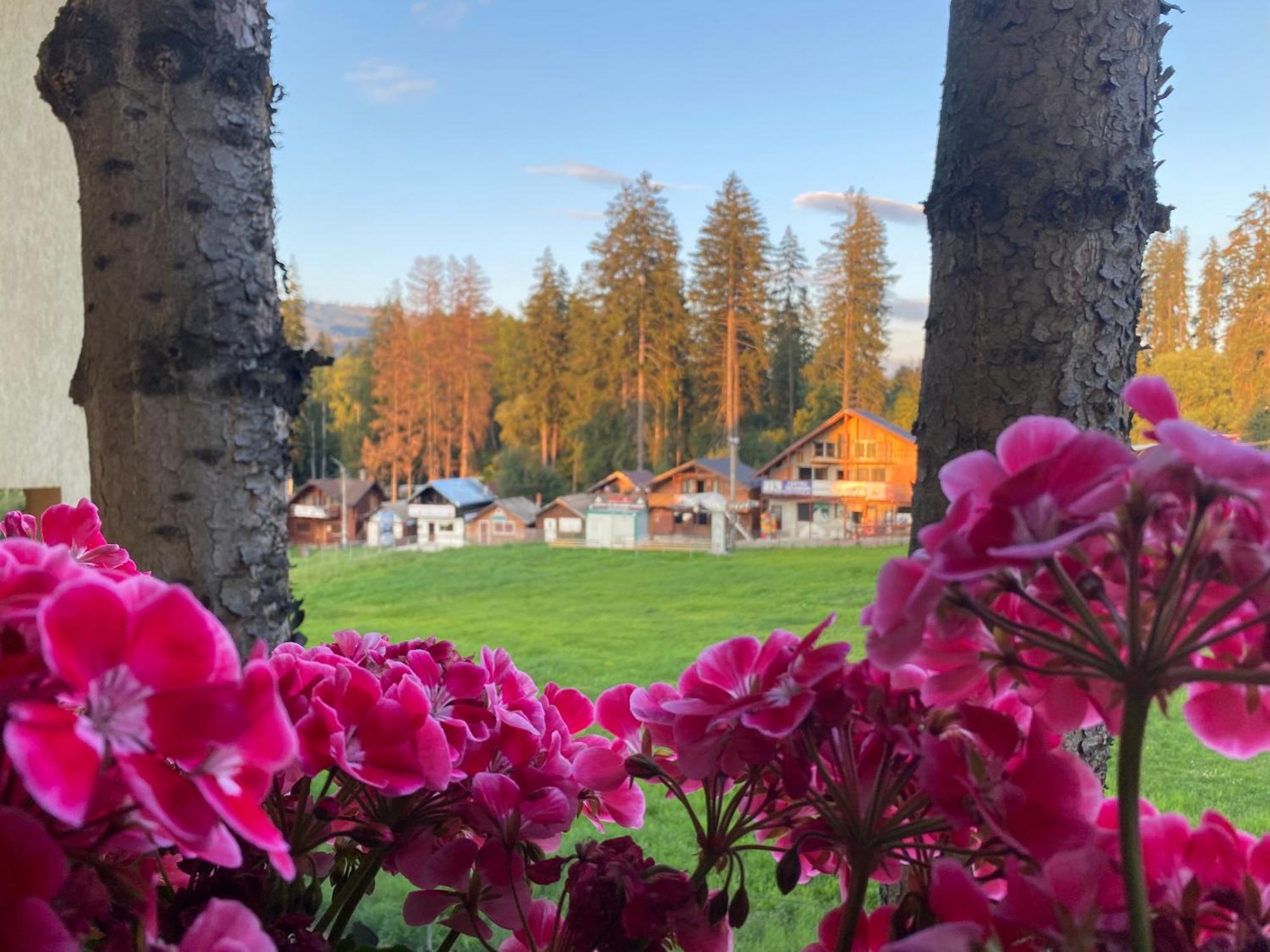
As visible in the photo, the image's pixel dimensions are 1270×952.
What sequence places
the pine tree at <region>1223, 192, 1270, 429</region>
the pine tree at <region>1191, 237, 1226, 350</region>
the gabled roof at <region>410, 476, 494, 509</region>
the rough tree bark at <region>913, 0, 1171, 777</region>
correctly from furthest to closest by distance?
the gabled roof at <region>410, 476, 494, 509</region>, the pine tree at <region>1191, 237, 1226, 350</region>, the pine tree at <region>1223, 192, 1270, 429</region>, the rough tree bark at <region>913, 0, 1171, 777</region>

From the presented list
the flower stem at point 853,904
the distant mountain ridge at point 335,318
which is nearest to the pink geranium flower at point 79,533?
the flower stem at point 853,904

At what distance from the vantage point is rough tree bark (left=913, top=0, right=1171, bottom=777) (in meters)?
0.79

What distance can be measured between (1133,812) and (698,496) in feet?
15.8

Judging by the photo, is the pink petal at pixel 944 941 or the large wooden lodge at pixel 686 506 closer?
the pink petal at pixel 944 941

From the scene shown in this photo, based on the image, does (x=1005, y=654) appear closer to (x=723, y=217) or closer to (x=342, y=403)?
(x=723, y=217)

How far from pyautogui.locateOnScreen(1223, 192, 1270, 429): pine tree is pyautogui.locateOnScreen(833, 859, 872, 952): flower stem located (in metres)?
2.01

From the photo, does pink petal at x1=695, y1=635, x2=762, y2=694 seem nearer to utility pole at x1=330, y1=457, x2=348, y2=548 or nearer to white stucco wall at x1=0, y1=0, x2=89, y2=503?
white stucco wall at x1=0, y1=0, x2=89, y2=503

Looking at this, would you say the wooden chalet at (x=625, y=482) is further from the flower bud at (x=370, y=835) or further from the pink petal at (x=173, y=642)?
the pink petal at (x=173, y=642)

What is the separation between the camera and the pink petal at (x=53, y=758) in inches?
6.1

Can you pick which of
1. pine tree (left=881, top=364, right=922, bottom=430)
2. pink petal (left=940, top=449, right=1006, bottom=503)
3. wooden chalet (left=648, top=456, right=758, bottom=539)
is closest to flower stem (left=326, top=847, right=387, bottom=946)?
pink petal (left=940, top=449, right=1006, bottom=503)

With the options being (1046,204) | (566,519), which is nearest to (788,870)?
(1046,204)

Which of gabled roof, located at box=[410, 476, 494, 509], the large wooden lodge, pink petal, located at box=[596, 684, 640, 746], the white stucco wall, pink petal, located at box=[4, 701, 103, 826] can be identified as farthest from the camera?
gabled roof, located at box=[410, 476, 494, 509]

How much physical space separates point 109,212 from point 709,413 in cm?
407

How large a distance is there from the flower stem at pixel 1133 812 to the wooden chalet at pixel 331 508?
5820 mm
